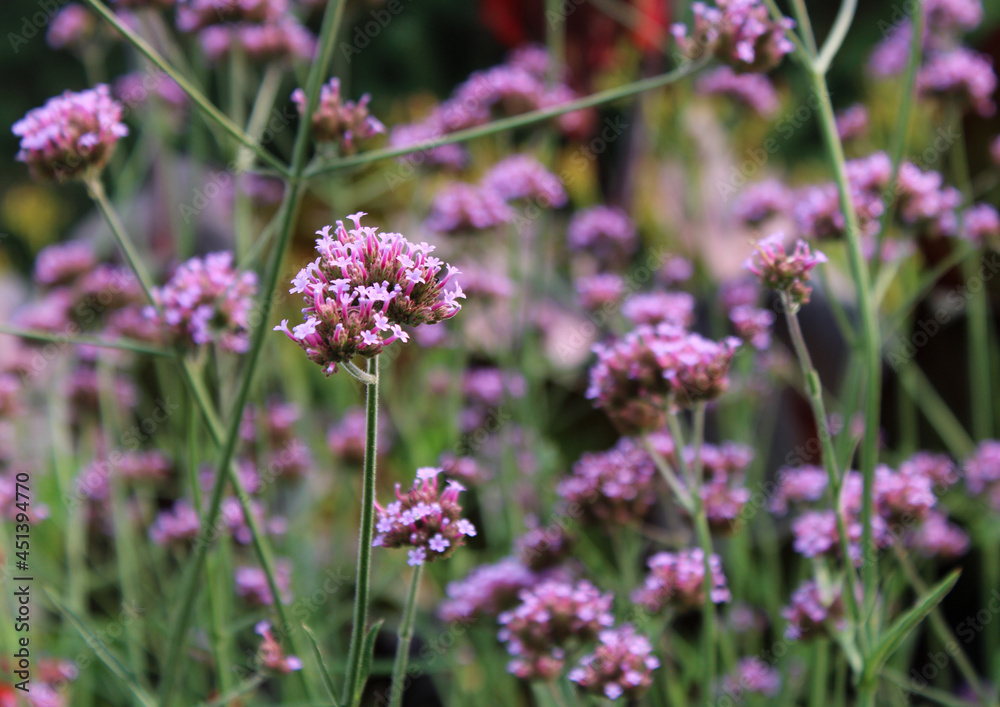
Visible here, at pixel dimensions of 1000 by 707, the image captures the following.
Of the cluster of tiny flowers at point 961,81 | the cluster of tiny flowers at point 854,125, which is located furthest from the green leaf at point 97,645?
the cluster of tiny flowers at point 854,125

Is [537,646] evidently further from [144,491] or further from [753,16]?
[144,491]

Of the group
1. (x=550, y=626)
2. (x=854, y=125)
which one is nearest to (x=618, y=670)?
(x=550, y=626)

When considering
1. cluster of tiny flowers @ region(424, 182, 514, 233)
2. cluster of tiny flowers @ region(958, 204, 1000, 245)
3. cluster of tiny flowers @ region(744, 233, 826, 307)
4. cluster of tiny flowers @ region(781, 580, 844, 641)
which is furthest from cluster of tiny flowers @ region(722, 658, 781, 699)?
cluster of tiny flowers @ region(424, 182, 514, 233)

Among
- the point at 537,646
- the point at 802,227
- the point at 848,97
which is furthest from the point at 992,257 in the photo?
the point at 848,97

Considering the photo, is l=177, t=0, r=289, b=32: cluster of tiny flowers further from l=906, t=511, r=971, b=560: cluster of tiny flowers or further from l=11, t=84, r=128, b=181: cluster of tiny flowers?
l=906, t=511, r=971, b=560: cluster of tiny flowers

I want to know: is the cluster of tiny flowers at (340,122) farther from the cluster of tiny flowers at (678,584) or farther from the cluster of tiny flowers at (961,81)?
the cluster of tiny flowers at (961,81)

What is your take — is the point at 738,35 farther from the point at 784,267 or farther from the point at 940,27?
the point at 940,27
